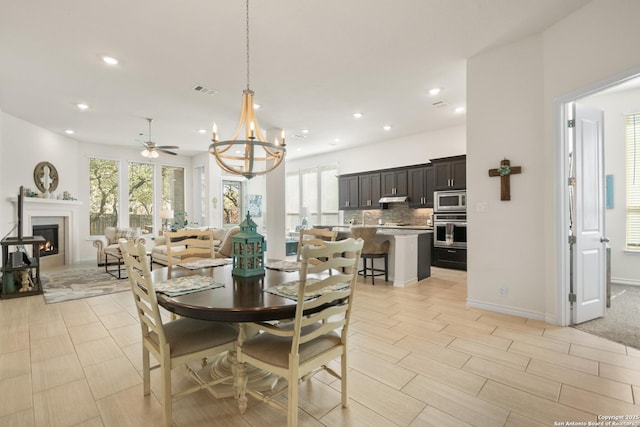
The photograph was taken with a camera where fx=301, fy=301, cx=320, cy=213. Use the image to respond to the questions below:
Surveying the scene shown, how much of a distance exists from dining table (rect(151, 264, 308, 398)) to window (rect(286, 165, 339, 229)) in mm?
6917

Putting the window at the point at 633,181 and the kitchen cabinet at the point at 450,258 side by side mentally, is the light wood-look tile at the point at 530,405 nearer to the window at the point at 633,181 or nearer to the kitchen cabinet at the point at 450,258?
the kitchen cabinet at the point at 450,258

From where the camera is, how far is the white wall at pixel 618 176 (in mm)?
4727

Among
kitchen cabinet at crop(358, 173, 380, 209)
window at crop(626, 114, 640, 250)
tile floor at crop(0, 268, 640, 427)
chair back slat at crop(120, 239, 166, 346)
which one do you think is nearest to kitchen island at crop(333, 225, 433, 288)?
tile floor at crop(0, 268, 640, 427)

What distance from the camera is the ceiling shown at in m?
2.73

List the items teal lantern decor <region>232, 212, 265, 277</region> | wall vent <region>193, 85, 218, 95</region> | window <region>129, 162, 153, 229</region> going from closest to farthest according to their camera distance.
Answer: teal lantern decor <region>232, 212, 265, 277</region>, wall vent <region>193, 85, 218, 95</region>, window <region>129, 162, 153, 229</region>

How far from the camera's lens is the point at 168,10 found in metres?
2.69

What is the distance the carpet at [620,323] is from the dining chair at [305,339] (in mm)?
2727

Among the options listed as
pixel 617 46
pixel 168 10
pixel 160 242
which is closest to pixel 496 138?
pixel 617 46

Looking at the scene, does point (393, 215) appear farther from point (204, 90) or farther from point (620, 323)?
point (204, 90)

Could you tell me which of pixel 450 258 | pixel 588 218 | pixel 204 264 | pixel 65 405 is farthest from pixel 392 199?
pixel 65 405

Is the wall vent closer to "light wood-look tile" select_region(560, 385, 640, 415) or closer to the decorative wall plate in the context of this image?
the decorative wall plate

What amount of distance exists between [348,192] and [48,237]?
725cm

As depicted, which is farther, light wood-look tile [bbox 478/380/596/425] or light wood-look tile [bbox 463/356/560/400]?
light wood-look tile [bbox 463/356/560/400]

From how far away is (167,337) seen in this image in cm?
176
